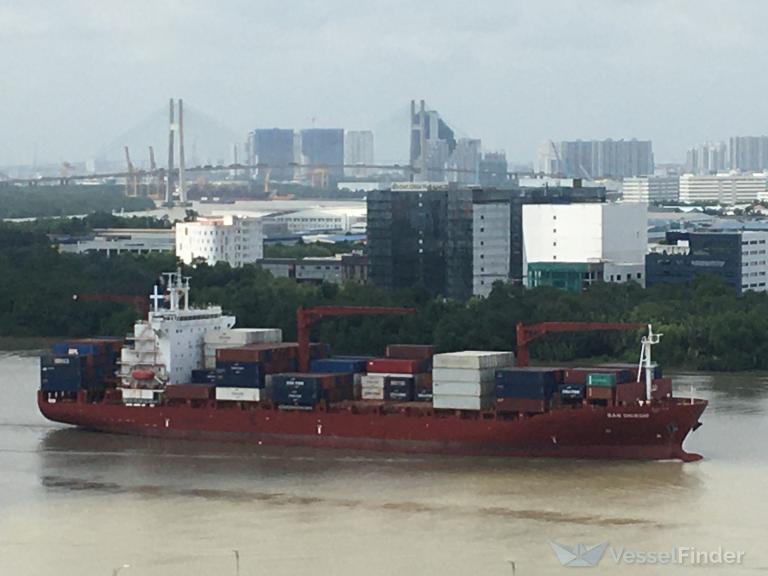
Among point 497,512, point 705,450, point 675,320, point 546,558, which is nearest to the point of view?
point 546,558

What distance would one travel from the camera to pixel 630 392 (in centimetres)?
2061

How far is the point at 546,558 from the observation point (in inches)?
619

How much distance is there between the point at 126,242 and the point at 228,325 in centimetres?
2725

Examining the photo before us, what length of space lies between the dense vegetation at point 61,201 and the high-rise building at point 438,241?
36529 millimetres

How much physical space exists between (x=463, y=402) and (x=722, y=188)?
7901 cm

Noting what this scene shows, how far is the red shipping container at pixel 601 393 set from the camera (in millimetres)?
20406

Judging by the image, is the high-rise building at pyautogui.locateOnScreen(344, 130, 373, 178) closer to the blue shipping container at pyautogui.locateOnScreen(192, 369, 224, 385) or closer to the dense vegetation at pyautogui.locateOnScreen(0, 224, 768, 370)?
the dense vegetation at pyautogui.locateOnScreen(0, 224, 768, 370)

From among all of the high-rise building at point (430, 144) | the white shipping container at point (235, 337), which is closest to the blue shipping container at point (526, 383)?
the white shipping container at point (235, 337)

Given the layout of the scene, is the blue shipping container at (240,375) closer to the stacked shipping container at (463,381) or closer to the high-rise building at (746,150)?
the stacked shipping container at (463,381)

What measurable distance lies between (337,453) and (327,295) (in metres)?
14.4

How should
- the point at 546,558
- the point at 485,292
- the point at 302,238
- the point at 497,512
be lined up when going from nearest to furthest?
the point at 546,558, the point at 497,512, the point at 485,292, the point at 302,238

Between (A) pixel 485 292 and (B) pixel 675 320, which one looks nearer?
(B) pixel 675 320

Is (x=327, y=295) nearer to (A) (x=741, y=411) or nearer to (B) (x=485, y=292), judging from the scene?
(B) (x=485, y=292)

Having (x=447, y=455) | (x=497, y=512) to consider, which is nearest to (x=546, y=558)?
(x=497, y=512)
